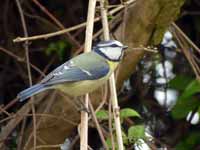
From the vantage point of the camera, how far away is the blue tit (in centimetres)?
242

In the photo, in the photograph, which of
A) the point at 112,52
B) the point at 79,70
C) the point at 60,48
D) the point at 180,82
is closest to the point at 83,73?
the point at 79,70

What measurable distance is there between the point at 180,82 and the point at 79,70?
84 cm

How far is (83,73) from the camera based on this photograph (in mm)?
2473

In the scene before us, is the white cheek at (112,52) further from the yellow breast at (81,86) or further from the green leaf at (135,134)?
the green leaf at (135,134)

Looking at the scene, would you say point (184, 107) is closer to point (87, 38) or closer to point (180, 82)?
point (180, 82)

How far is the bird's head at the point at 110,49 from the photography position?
2.47 metres

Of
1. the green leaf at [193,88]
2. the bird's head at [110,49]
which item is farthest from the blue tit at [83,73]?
the green leaf at [193,88]

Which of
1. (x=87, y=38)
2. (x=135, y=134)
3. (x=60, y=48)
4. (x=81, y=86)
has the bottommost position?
(x=135, y=134)

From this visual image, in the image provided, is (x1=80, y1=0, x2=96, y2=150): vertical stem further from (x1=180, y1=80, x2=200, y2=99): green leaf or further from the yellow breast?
(x1=180, y1=80, x2=200, y2=99): green leaf

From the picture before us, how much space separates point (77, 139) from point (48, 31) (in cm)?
47

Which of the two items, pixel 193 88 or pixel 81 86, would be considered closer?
pixel 81 86

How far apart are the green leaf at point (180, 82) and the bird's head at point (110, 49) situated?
69cm

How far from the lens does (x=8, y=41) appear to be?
10.6 feet

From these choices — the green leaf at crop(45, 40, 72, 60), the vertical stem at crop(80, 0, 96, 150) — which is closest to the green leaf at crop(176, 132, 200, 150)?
the green leaf at crop(45, 40, 72, 60)
